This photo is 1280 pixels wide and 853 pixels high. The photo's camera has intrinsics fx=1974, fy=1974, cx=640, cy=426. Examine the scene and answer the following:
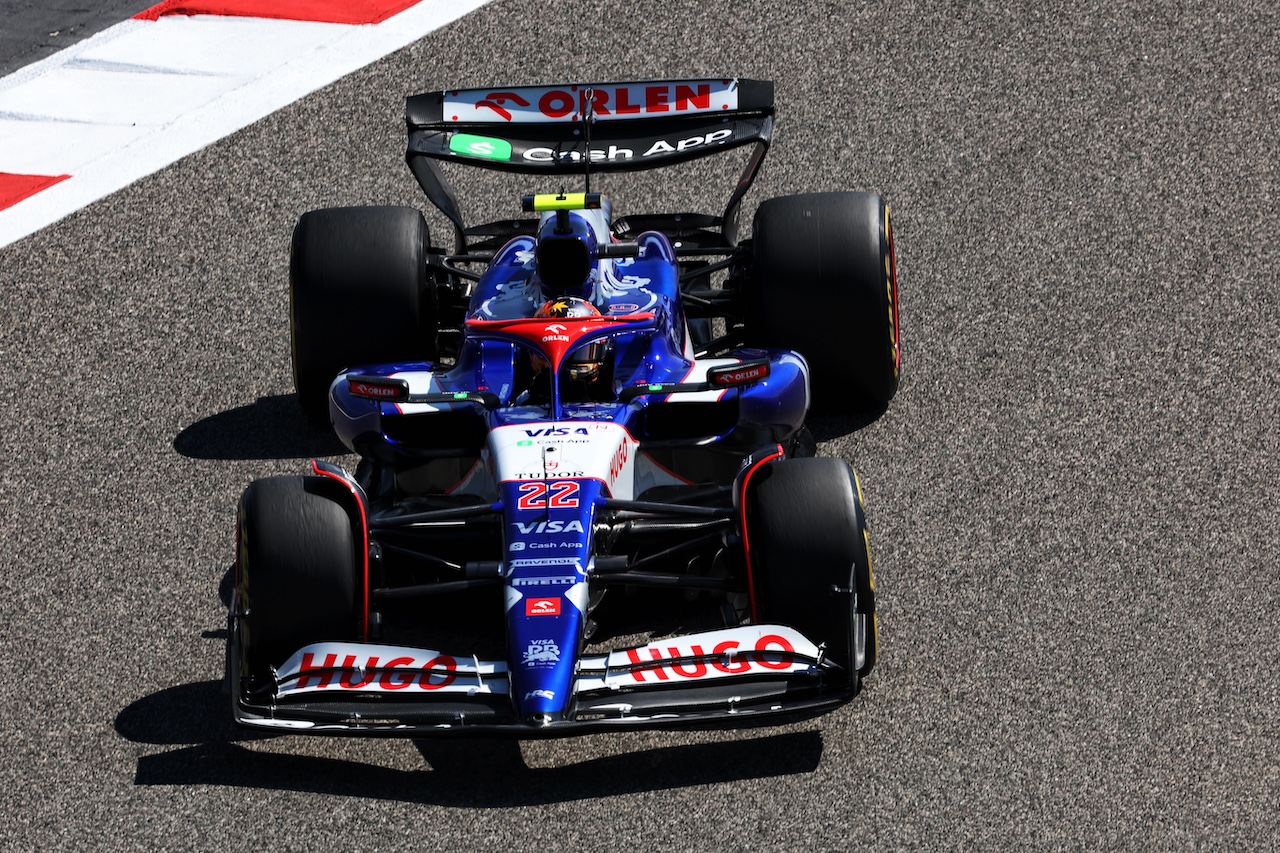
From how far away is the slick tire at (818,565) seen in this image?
20.8 feet

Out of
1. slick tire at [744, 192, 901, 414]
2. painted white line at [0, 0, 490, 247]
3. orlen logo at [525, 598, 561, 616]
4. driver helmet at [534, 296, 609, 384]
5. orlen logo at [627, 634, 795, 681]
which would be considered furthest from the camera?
painted white line at [0, 0, 490, 247]

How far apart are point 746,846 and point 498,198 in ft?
16.6

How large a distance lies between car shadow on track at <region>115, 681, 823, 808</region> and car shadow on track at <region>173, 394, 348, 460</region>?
2093mm

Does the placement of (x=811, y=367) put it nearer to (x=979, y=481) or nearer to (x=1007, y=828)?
(x=979, y=481)

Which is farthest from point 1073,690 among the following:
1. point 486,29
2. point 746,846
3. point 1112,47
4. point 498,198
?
point 486,29

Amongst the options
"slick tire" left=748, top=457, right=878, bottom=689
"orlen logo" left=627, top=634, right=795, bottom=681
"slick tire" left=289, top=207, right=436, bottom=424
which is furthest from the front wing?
"slick tire" left=289, top=207, right=436, bottom=424

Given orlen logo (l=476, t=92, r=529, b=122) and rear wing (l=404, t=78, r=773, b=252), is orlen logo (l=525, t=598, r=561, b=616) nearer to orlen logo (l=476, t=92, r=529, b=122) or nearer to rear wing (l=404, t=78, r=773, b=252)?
rear wing (l=404, t=78, r=773, b=252)

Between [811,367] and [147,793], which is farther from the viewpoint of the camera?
[811,367]

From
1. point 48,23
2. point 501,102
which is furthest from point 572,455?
point 48,23

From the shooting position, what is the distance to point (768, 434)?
7.44 m

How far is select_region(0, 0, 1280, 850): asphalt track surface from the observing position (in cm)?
634

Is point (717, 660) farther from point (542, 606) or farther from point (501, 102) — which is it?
point (501, 102)

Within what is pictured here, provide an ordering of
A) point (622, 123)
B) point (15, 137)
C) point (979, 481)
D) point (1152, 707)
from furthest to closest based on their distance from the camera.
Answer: point (15, 137), point (622, 123), point (979, 481), point (1152, 707)

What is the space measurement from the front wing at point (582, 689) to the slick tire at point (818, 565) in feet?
0.38
